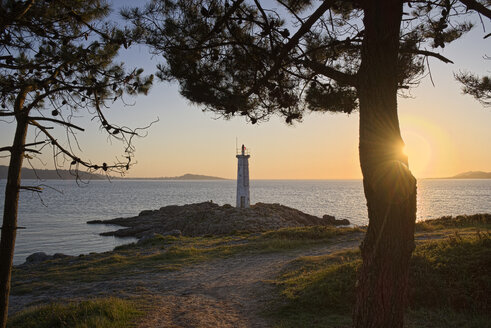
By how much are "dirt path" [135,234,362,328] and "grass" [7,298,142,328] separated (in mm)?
419

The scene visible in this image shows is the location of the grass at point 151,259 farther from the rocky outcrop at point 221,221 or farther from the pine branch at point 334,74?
the rocky outcrop at point 221,221

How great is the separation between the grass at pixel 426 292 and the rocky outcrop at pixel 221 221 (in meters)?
18.9

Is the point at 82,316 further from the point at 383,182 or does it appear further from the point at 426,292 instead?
the point at 426,292

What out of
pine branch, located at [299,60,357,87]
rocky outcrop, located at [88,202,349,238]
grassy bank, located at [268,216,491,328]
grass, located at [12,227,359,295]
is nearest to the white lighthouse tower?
A: rocky outcrop, located at [88,202,349,238]

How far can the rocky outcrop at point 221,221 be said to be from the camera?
102 ft

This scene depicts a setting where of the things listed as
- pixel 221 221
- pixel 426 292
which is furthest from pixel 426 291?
A: pixel 221 221

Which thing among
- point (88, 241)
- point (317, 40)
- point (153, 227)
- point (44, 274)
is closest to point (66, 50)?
point (317, 40)

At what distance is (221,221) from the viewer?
33.0 metres

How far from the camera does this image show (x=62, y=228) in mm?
41031

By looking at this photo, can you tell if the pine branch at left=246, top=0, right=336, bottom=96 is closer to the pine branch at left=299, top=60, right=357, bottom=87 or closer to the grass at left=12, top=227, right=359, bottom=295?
the pine branch at left=299, top=60, right=357, bottom=87

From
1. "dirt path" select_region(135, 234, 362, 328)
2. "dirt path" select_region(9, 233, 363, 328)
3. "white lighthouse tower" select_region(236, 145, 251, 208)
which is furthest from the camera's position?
"white lighthouse tower" select_region(236, 145, 251, 208)

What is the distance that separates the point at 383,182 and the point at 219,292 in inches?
233

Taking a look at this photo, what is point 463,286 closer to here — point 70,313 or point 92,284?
point 70,313

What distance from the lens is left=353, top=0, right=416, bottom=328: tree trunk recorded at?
168 inches
